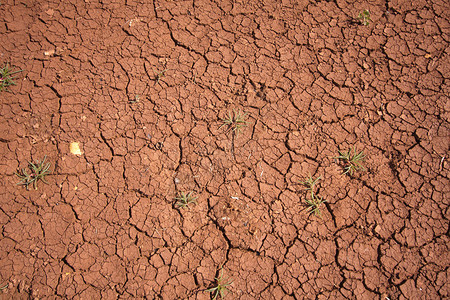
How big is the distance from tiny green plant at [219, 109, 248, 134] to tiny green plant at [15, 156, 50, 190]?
165 centimetres

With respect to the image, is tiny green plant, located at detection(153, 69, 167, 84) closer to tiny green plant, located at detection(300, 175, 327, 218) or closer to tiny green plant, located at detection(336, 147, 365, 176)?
tiny green plant, located at detection(300, 175, 327, 218)

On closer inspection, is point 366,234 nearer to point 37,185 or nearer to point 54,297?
point 54,297

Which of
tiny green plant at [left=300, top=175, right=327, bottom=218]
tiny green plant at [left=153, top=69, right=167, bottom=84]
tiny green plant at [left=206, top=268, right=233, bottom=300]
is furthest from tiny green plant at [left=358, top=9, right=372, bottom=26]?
tiny green plant at [left=206, top=268, right=233, bottom=300]

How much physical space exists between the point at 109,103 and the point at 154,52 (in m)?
0.72

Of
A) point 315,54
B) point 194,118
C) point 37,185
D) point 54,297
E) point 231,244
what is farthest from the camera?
point 315,54

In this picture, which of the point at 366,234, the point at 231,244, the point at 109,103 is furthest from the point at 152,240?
the point at 366,234

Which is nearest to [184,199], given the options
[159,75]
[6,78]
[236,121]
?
[236,121]

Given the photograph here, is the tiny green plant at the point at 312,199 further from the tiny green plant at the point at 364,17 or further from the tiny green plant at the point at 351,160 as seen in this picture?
the tiny green plant at the point at 364,17

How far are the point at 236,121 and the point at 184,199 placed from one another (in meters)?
0.88

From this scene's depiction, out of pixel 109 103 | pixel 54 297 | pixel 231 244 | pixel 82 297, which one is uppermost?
pixel 231 244

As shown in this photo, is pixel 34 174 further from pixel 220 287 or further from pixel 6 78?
pixel 220 287

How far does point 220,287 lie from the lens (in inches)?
96.7

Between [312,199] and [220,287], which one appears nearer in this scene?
[220,287]

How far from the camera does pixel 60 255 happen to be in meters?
2.58
